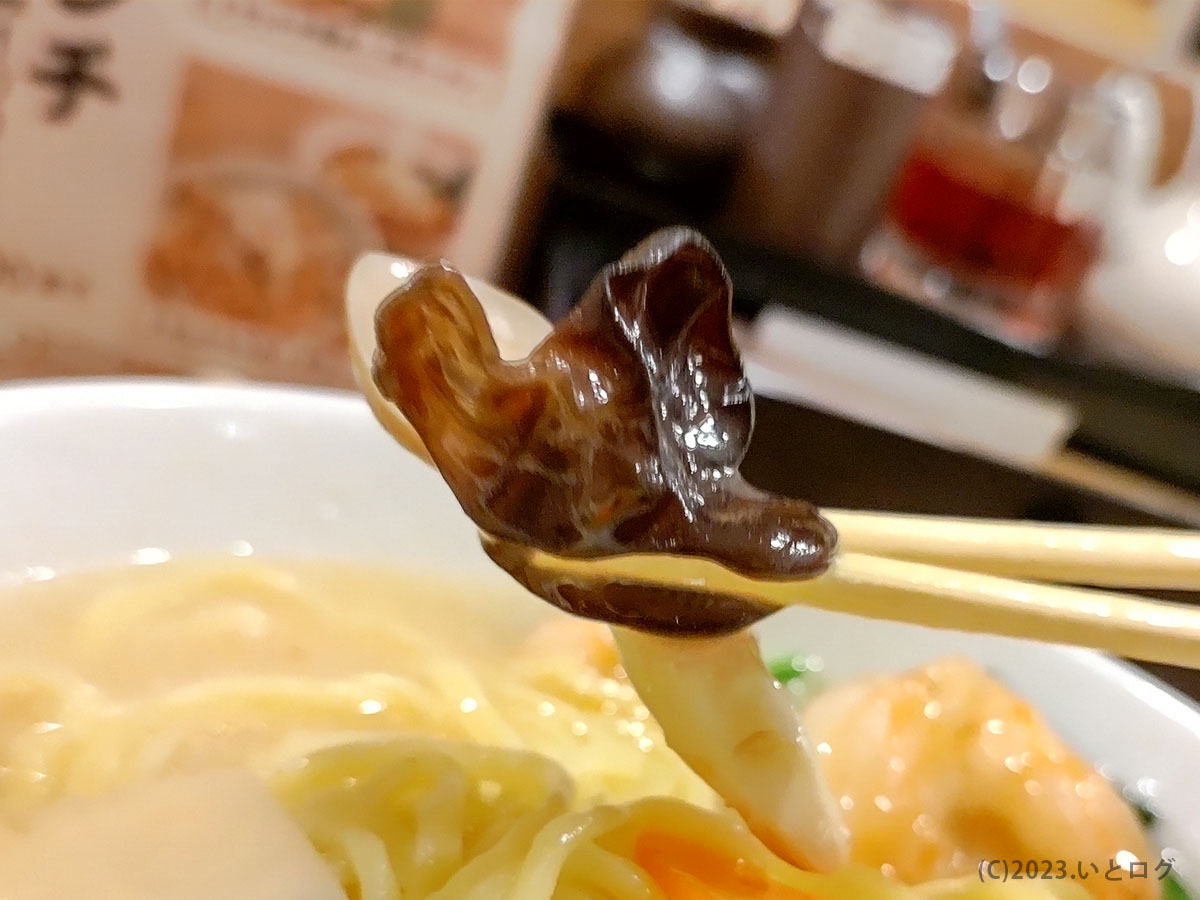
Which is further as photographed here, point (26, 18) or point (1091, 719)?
point (26, 18)

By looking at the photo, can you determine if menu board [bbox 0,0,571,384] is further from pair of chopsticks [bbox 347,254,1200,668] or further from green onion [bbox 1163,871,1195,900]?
green onion [bbox 1163,871,1195,900]

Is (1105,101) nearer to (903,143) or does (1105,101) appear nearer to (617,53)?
(903,143)

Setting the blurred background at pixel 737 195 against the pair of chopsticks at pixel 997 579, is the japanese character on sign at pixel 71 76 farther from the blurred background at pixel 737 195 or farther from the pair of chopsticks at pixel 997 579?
the pair of chopsticks at pixel 997 579

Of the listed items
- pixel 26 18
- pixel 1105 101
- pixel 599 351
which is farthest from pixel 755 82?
pixel 599 351

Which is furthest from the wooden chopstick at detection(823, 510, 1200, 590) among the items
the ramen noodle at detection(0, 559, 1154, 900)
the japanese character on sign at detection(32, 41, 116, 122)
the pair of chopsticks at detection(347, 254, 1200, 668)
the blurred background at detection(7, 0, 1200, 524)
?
the japanese character on sign at detection(32, 41, 116, 122)

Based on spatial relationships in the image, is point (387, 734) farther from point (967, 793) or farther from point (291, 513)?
point (967, 793)

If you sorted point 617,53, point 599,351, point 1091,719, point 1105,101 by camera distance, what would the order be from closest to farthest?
point 599,351 < point 1091,719 < point 617,53 < point 1105,101
